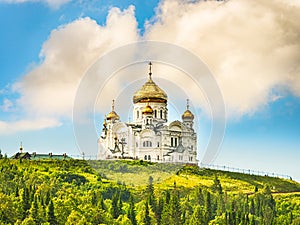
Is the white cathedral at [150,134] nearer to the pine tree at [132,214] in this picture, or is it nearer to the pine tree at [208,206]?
the pine tree at [208,206]

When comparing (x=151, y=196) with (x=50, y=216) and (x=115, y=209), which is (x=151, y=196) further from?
(x=50, y=216)

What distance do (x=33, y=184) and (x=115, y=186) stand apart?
699cm

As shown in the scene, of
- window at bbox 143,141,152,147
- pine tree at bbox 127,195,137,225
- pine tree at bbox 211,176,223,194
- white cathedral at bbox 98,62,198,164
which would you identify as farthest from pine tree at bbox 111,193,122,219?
window at bbox 143,141,152,147

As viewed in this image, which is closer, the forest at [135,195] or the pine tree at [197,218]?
the forest at [135,195]

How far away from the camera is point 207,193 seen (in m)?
50.5

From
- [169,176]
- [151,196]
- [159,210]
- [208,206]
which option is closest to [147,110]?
[169,176]

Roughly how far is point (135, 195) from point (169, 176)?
6.36 meters

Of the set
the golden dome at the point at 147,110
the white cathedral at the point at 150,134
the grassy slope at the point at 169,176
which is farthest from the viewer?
the golden dome at the point at 147,110

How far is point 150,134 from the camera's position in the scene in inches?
2424

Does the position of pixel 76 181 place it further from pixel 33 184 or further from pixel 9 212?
pixel 9 212

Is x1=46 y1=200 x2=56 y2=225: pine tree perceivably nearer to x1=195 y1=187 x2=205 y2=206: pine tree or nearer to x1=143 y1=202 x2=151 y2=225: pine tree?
x1=143 y1=202 x2=151 y2=225: pine tree

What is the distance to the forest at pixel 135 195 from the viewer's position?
Answer: 1613 inches

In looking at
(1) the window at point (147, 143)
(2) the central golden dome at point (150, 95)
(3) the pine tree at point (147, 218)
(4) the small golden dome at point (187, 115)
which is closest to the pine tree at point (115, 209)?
(3) the pine tree at point (147, 218)

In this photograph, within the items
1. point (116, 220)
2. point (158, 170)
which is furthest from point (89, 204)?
point (158, 170)
